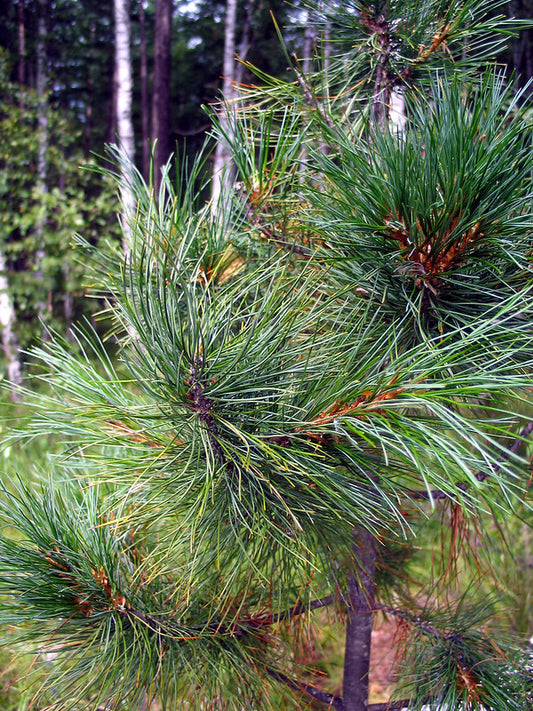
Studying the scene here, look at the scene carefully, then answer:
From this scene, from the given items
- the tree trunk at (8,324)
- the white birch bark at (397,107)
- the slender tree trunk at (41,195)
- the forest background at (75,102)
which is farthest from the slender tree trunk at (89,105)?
the white birch bark at (397,107)

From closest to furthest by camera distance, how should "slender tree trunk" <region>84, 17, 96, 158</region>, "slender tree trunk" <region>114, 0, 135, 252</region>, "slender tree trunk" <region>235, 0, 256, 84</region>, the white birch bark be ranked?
the white birch bark → "slender tree trunk" <region>114, 0, 135, 252</region> → "slender tree trunk" <region>235, 0, 256, 84</region> → "slender tree trunk" <region>84, 17, 96, 158</region>

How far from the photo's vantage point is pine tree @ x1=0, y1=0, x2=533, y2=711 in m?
0.46

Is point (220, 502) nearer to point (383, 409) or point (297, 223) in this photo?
point (383, 409)

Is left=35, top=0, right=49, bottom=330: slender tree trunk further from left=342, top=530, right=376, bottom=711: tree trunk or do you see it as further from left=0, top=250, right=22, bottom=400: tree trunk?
left=342, top=530, right=376, bottom=711: tree trunk

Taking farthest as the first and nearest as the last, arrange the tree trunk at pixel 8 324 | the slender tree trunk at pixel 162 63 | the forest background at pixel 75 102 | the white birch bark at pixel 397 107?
1. the slender tree trunk at pixel 162 63
2. the forest background at pixel 75 102
3. the tree trunk at pixel 8 324
4. the white birch bark at pixel 397 107

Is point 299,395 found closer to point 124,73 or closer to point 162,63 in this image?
point 124,73

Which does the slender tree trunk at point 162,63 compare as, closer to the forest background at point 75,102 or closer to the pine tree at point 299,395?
the forest background at point 75,102

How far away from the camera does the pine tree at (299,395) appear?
18.3 inches

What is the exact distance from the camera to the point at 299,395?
1.73ft

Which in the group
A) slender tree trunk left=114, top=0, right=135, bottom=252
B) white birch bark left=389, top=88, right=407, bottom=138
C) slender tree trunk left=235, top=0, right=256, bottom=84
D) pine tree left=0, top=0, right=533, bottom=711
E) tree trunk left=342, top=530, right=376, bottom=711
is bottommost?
tree trunk left=342, top=530, right=376, bottom=711

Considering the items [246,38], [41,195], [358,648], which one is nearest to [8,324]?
[41,195]

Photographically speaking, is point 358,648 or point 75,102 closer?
point 358,648

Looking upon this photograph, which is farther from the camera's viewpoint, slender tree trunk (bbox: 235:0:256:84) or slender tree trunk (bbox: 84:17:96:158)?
slender tree trunk (bbox: 84:17:96:158)

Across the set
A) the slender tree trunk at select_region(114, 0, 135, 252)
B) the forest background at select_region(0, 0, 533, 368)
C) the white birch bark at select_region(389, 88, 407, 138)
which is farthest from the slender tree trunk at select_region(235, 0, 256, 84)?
the white birch bark at select_region(389, 88, 407, 138)
